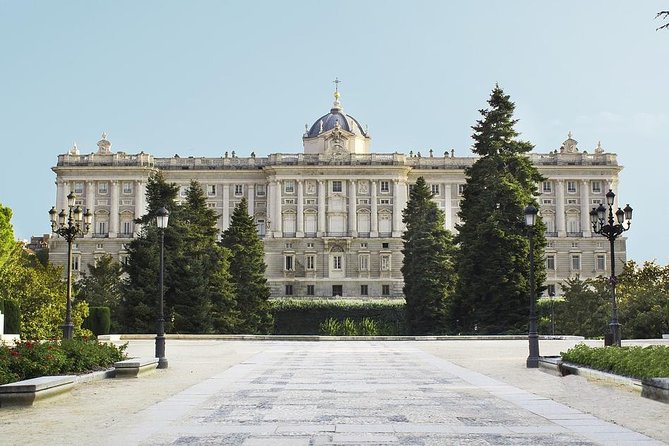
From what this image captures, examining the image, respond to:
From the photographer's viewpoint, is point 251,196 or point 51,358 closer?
point 51,358

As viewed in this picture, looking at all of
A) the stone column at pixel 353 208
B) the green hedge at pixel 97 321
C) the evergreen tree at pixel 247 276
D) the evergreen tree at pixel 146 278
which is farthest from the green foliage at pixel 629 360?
the stone column at pixel 353 208

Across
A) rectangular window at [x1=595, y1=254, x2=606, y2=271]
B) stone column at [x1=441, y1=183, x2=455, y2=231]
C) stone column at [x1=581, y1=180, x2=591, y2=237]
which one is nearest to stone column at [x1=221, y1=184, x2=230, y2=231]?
stone column at [x1=441, y1=183, x2=455, y2=231]

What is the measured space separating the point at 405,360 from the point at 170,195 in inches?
1189

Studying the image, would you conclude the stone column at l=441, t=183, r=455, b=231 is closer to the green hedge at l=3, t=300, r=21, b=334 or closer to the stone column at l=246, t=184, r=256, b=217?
the stone column at l=246, t=184, r=256, b=217

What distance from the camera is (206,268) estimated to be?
54062 mm

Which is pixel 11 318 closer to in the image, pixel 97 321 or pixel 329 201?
pixel 97 321

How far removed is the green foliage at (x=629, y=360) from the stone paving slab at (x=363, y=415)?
2338mm

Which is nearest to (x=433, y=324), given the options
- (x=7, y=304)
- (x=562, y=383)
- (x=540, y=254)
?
(x=540, y=254)

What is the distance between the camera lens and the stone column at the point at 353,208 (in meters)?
102

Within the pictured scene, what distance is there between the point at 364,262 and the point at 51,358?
3309 inches

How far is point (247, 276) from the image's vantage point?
2419 inches

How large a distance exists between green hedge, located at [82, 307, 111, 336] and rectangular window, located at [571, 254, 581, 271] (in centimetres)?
6643

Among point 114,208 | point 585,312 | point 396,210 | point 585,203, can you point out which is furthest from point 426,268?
point 114,208

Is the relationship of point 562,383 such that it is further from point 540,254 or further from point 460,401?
point 540,254
